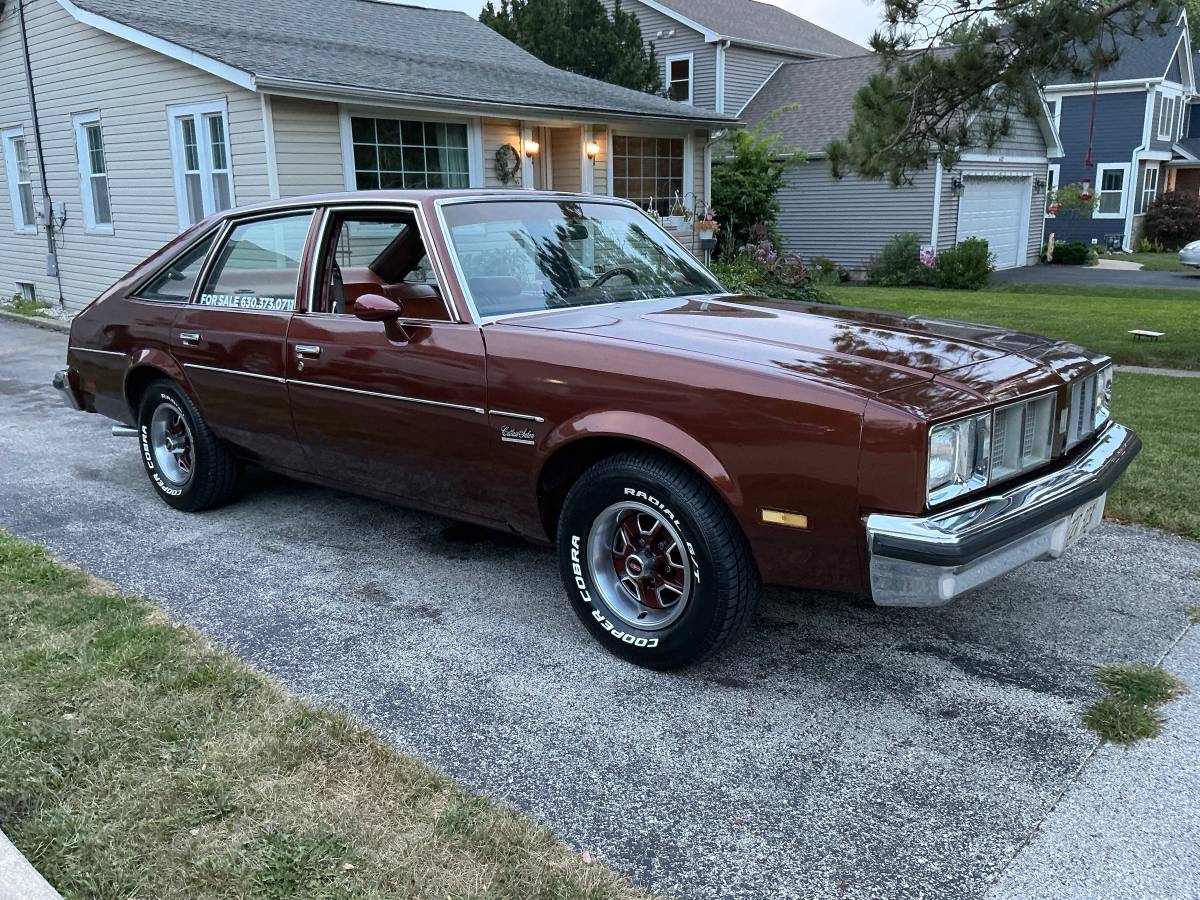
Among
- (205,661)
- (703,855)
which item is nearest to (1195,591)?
(703,855)

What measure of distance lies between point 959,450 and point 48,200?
51.1 ft

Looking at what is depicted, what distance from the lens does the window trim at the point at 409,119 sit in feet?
38.8

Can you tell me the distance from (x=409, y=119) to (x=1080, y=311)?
9990 millimetres

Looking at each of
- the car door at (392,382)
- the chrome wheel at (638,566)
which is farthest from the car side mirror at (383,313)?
the chrome wheel at (638,566)

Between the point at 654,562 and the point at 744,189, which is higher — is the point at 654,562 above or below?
below

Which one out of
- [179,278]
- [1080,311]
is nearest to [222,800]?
[179,278]

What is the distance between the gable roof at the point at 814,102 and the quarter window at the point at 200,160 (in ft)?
48.3

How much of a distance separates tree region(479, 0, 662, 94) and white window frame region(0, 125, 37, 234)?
11.5 metres

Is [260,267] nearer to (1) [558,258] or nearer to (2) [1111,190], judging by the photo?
(1) [558,258]

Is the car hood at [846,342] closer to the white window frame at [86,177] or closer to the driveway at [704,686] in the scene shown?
the driveway at [704,686]

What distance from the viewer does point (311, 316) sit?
454 cm

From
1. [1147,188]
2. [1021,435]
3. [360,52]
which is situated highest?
[360,52]

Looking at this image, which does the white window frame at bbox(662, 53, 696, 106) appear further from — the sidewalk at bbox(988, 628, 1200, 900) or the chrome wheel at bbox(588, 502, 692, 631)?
the sidewalk at bbox(988, 628, 1200, 900)

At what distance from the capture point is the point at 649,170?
1709 cm
